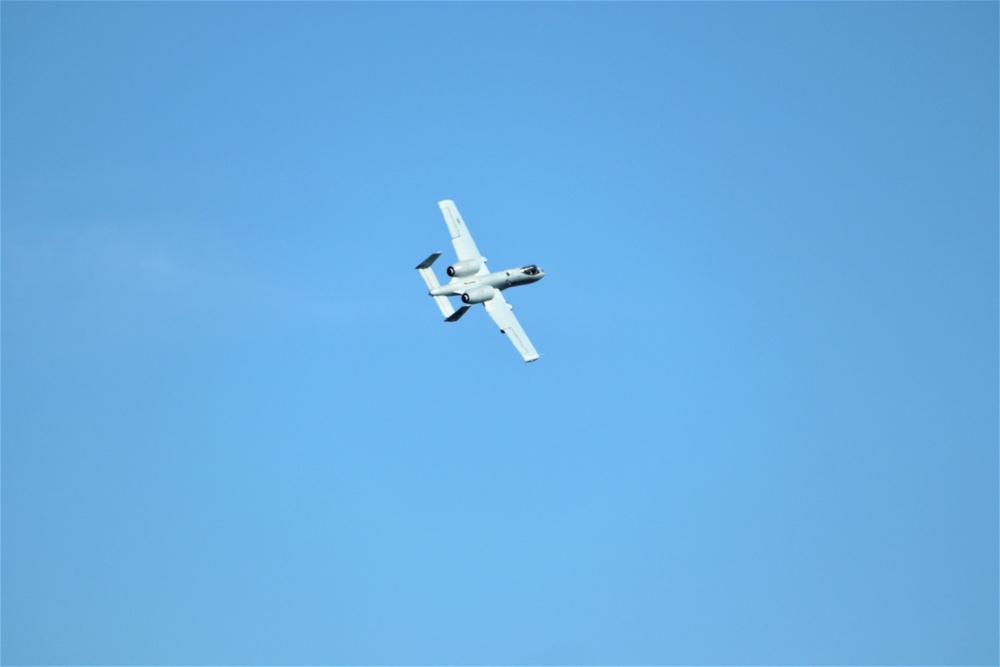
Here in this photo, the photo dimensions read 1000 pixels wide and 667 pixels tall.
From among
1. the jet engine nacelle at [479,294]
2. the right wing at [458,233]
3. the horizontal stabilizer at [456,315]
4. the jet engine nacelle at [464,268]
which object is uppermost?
the right wing at [458,233]

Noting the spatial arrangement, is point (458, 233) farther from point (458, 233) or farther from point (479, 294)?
point (479, 294)

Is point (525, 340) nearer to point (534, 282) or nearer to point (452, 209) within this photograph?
point (534, 282)

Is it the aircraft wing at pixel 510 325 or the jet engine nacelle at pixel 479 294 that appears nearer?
the jet engine nacelle at pixel 479 294

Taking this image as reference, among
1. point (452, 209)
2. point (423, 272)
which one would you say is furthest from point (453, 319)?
point (452, 209)

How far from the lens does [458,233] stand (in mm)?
130125

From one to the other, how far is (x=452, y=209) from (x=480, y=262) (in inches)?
316

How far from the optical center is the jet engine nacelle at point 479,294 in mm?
123188

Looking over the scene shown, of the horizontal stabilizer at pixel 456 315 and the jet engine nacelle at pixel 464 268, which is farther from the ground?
the jet engine nacelle at pixel 464 268

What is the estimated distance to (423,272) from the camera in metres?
123

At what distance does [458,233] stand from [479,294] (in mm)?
8000

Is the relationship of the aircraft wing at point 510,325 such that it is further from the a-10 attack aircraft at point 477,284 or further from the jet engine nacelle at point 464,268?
the jet engine nacelle at point 464,268

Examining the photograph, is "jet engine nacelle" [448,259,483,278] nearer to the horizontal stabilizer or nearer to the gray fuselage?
the gray fuselage

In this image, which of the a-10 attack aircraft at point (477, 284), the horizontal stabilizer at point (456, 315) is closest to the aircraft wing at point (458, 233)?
the a-10 attack aircraft at point (477, 284)

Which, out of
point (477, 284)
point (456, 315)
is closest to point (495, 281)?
point (477, 284)
